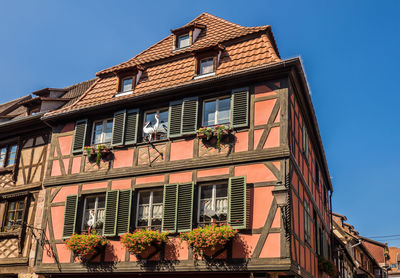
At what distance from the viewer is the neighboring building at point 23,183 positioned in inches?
631

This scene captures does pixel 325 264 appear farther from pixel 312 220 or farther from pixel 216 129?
pixel 216 129

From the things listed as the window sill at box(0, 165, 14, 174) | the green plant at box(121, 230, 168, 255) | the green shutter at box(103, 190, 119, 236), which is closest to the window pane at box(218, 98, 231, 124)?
the green plant at box(121, 230, 168, 255)

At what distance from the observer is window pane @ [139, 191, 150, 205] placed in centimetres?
1396

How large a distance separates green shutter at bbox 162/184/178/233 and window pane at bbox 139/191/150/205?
31.5 inches

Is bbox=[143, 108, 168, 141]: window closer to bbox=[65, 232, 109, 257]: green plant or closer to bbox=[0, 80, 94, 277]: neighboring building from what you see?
bbox=[65, 232, 109, 257]: green plant

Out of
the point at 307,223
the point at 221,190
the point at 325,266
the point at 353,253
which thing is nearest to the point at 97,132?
the point at 221,190

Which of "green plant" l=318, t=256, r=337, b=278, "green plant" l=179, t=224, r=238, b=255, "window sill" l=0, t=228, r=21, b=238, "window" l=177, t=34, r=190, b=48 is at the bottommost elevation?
"green plant" l=318, t=256, r=337, b=278

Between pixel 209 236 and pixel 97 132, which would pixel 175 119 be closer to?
pixel 97 132

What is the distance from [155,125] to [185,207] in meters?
2.90

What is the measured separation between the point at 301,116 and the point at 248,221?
478 cm

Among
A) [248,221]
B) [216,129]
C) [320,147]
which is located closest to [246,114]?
[216,129]

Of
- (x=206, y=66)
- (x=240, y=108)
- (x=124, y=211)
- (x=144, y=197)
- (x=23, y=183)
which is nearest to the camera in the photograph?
(x=240, y=108)

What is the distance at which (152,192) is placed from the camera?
13945 millimetres

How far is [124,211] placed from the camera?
13844mm
